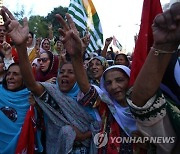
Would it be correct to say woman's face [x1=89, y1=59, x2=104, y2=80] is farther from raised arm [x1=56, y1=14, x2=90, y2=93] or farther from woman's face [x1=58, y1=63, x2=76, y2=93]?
raised arm [x1=56, y1=14, x2=90, y2=93]

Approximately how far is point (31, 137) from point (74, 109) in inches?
22.0

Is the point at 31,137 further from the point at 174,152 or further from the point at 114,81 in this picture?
the point at 174,152

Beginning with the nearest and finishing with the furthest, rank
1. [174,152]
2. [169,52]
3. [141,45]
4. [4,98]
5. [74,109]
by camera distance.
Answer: [169,52] → [174,152] → [141,45] → [74,109] → [4,98]

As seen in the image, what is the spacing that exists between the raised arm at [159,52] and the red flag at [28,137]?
174cm

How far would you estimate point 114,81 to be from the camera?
8.09ft

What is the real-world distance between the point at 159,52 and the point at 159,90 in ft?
0.59

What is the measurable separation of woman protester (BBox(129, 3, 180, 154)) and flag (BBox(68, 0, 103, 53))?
4.13m

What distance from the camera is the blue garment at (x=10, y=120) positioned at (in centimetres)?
304

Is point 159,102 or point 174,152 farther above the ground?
point 159,102

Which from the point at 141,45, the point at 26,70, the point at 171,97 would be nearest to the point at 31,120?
the point at 26,70

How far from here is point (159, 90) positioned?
1388mm

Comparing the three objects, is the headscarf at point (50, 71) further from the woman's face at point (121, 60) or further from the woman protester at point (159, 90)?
the woman protester at point (159, 90)

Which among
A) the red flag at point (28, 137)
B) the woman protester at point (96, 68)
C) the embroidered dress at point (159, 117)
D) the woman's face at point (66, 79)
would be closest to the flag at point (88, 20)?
the woman protester at point (96, 68)

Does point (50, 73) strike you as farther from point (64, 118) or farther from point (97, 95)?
point (97, 95)
